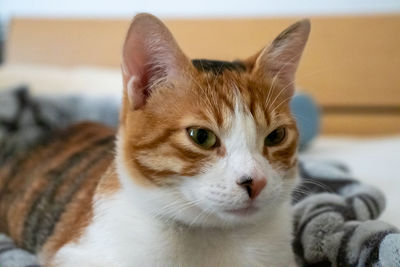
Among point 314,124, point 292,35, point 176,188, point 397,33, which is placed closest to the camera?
point 176,188

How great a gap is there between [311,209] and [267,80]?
0.33 m

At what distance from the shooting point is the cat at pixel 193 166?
2.39 ft

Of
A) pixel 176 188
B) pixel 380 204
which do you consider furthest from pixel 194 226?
pixel 380 204

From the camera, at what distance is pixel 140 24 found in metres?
0.77

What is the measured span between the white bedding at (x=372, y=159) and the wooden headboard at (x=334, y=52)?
329 millimetres

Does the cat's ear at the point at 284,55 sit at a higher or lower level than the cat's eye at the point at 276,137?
higher

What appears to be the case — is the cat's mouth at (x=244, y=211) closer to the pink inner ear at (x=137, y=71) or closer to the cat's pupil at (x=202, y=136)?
the cat's pupil at (x=202, y=136)

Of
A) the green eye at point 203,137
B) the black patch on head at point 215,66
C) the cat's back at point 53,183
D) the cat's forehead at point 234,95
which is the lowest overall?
the cat's back at point 53,183

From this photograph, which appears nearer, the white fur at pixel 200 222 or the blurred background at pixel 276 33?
the white fur at pixel 200 222

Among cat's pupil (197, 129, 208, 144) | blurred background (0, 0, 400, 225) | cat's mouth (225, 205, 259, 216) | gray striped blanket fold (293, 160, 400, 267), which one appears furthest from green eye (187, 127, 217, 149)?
blurred background (0, 0, 400, 225)

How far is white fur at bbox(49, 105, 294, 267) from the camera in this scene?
0.71 m

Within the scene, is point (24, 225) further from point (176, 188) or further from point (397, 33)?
point (397, 33)

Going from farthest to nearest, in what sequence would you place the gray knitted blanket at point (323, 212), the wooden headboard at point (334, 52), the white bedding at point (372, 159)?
the wooden headboard at point (334, 52) → the white bedding at point (372, 159) → the gray knitted blanket at point (323, 212)

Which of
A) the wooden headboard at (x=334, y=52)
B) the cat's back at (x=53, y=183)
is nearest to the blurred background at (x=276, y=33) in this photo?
the wooden headboard at (x=334, y=52)
